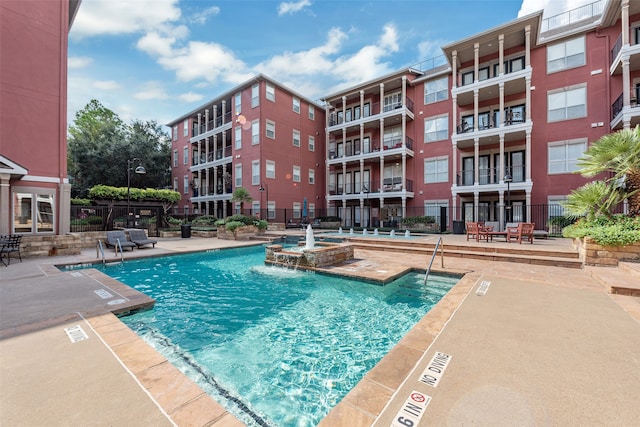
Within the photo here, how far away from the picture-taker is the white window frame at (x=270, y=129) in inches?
887

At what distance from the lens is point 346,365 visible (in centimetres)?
320

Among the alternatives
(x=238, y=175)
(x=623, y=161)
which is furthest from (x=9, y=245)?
(x=623, y=161)

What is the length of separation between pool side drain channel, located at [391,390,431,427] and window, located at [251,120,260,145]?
74.2ft

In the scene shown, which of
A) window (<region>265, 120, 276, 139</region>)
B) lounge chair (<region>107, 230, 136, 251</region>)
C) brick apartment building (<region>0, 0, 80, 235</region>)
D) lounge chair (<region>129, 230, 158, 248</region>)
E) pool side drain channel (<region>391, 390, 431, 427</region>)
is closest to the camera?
pool side drain channel (<region>391, 390, 431, 427</region>)

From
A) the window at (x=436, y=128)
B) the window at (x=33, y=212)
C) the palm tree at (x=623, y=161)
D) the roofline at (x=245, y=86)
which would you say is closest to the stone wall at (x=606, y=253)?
the palm tree at (x=623, y=161)

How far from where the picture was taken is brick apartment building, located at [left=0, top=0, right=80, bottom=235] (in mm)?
9539

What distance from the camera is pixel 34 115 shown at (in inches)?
396

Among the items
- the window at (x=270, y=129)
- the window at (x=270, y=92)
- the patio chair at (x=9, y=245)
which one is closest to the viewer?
the patio chair at (x=9, y=245)

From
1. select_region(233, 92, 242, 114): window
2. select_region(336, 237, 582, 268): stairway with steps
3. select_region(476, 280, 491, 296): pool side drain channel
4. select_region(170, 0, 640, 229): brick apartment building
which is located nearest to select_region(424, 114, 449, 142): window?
select_region(170, 0, 640, 229): brick apartment building

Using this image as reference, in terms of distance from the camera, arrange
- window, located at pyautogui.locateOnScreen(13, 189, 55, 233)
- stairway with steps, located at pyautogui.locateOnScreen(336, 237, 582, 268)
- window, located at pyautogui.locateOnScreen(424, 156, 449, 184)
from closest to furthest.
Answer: stairway with steps, located at pyautogui.locateOnScreen(336, 237, 582, 268)
window, located at pyautogui.locateOnScreen(13, 189, 55, 233)
window, located at pyautogui.locateOnScreen(424, 156, 449, 184)

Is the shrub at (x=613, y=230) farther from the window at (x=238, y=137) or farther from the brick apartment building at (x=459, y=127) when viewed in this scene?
the window at (x=238, y=137)

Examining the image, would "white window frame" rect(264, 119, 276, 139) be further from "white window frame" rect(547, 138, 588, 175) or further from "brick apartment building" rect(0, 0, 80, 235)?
"white window frame" rect(547, 138, 588, 175)

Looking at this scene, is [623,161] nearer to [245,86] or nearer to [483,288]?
[483,288]

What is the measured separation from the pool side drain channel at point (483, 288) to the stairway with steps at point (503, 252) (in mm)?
3510
